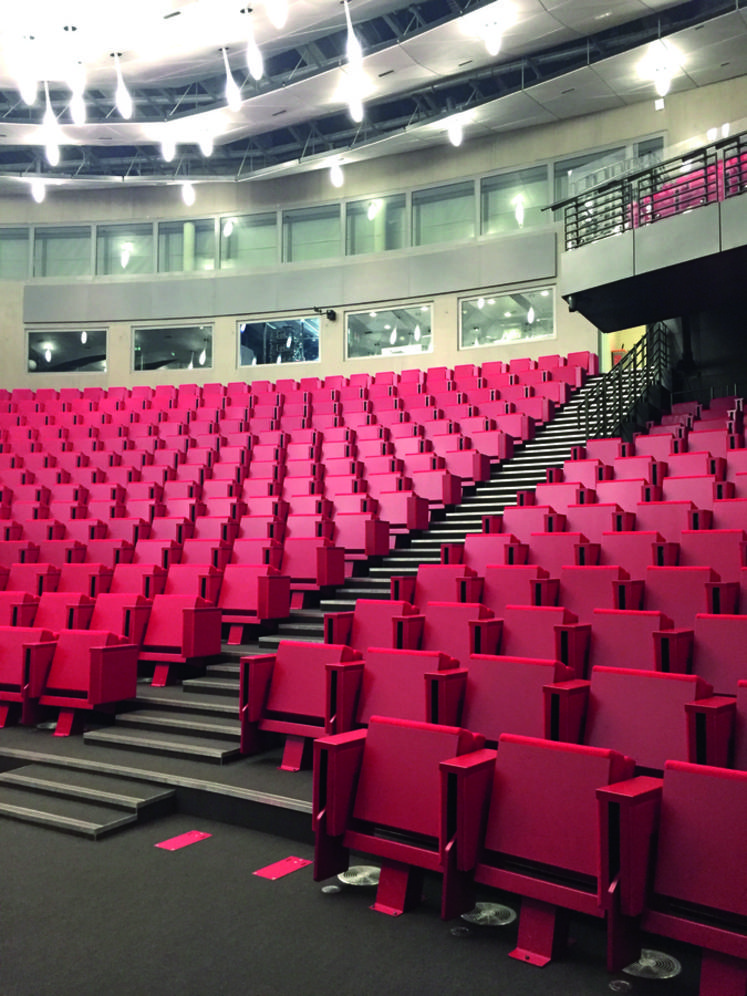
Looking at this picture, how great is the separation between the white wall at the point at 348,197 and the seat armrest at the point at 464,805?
14.2 ft

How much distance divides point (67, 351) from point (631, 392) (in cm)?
430

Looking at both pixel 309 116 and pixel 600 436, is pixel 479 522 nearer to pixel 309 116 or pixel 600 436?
pixel 600 436

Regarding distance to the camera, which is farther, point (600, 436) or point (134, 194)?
point (134, 194)

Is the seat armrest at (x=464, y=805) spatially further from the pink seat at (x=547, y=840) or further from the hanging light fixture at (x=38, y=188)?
the hanging light fixture at (x=38, y=188)

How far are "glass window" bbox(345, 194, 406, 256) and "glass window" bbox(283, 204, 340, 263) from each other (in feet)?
0.34

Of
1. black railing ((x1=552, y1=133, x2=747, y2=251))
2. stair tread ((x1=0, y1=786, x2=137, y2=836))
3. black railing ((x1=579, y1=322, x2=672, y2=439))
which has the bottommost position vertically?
stair tread ((x1=0, y1=786, x2=137, y2=836))

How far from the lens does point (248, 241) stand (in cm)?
604

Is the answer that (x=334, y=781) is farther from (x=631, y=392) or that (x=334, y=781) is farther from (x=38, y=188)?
(x=38, y=188)

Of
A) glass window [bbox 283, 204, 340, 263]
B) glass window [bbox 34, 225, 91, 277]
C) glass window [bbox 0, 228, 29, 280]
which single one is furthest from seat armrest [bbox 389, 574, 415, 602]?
glass window [bbox 0, 228, 29, 280]

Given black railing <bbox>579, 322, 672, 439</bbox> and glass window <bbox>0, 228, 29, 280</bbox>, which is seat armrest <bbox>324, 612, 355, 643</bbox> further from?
glass window <bbox>0, 228, 29, 280</bbox>

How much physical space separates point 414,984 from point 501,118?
5076 millimetres

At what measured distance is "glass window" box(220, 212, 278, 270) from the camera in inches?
236

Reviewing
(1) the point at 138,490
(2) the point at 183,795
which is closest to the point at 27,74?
(1) the point at 138,490

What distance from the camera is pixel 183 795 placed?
1.58m
